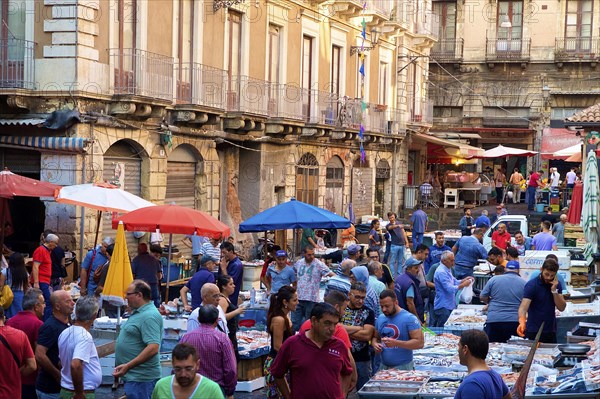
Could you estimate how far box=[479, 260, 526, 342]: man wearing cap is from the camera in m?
12.5

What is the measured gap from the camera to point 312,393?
7.73 metres

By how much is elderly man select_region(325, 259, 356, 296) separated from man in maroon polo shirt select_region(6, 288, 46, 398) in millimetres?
3378

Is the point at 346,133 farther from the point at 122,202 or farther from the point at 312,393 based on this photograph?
the point at 312,393

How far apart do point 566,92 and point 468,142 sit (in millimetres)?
4739

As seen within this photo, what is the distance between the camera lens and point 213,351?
8516 mm

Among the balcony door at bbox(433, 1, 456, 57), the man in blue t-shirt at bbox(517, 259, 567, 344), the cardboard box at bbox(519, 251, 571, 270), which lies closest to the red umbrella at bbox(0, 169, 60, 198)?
the man in blue t-shirt at bbox(517, 259, 567, 344)

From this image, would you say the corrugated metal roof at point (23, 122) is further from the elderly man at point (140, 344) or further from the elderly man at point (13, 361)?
the elderly man at point (13, 361)

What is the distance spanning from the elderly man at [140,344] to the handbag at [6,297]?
324 centimetres

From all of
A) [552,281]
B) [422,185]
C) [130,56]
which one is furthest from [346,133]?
[552,281]

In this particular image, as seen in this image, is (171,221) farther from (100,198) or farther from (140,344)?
(140,344)

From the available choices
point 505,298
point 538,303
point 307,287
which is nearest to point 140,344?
point 538,303

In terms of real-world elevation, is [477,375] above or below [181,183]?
below

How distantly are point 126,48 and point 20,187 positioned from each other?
573cm

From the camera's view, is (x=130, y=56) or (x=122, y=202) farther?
(x=130, y=56)
